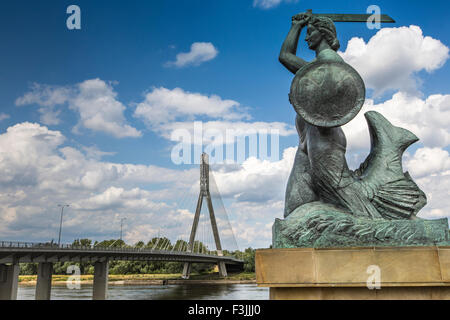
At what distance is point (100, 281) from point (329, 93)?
27.8 meters

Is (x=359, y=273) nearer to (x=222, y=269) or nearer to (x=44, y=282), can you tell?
(x=44, y=282)

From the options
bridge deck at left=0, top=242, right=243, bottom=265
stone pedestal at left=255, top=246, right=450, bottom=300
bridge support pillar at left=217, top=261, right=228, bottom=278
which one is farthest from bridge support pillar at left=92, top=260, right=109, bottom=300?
stone pedestal at left=255, top=246, right=450, bottom=300

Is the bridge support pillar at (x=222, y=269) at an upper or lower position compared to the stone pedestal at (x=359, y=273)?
lower

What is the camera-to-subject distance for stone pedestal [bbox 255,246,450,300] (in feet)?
12.1

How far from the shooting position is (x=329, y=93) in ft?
14.1

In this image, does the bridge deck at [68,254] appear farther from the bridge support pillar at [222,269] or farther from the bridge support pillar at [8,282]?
the bridge support pillar at [222,269]

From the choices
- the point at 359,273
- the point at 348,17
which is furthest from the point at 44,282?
the point at 359,273

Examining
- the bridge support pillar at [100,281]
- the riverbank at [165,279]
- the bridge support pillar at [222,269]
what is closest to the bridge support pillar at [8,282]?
the bridge support pillar at [100,281]

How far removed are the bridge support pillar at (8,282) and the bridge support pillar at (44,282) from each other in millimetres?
2719

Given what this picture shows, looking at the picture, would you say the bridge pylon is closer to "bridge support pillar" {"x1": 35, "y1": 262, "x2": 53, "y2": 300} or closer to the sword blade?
"bridge support pillar" {"x1": 35, "y1": 262, "x2": 53, "y2": 300}

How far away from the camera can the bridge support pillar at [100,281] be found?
27203mm

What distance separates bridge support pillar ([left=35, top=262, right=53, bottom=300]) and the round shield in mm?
24424
